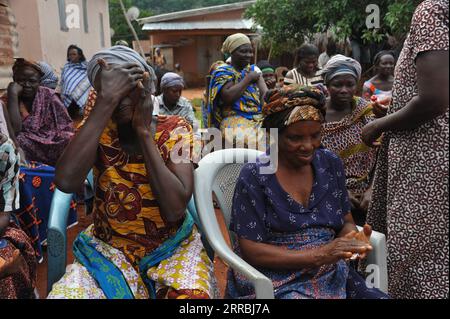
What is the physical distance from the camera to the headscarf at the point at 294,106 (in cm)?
214

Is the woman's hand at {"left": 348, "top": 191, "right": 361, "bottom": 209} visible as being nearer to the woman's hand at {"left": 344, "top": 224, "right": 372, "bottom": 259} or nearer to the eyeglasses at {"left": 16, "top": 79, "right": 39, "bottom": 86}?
the woman's hand at {"left": 344, "top": 224, "right": 372, "bottom": 259}

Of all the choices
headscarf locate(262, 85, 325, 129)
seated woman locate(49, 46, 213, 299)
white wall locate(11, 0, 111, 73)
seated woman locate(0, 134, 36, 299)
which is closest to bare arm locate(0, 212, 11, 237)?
seated woman locate(0, 134, 36, 299)

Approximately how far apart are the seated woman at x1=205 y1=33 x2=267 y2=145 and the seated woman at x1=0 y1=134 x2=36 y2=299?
Result: 8.33ft

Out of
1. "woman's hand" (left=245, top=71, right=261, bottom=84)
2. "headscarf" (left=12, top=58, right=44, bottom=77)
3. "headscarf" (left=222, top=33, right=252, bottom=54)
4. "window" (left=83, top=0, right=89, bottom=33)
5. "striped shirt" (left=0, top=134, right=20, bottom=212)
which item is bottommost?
"striped shirt" (left=0, top=134, right=20, bottom=212)

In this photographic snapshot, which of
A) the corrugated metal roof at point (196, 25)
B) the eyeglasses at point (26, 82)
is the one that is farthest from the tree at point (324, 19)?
the corrugated metal roof at point (196, 25)

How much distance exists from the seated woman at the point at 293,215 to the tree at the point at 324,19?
24.5 feet

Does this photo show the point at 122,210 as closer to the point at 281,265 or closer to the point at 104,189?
the point at 104,189

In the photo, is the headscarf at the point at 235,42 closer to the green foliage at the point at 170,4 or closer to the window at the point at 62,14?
the window at the point at 62,14

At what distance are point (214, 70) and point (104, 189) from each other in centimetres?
295

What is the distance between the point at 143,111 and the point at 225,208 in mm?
775

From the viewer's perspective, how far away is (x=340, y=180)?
2.31m

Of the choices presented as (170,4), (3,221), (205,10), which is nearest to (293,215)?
(3,221)

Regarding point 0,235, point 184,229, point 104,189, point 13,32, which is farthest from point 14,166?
point 13,32

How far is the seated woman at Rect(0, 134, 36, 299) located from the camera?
92.0 inches
